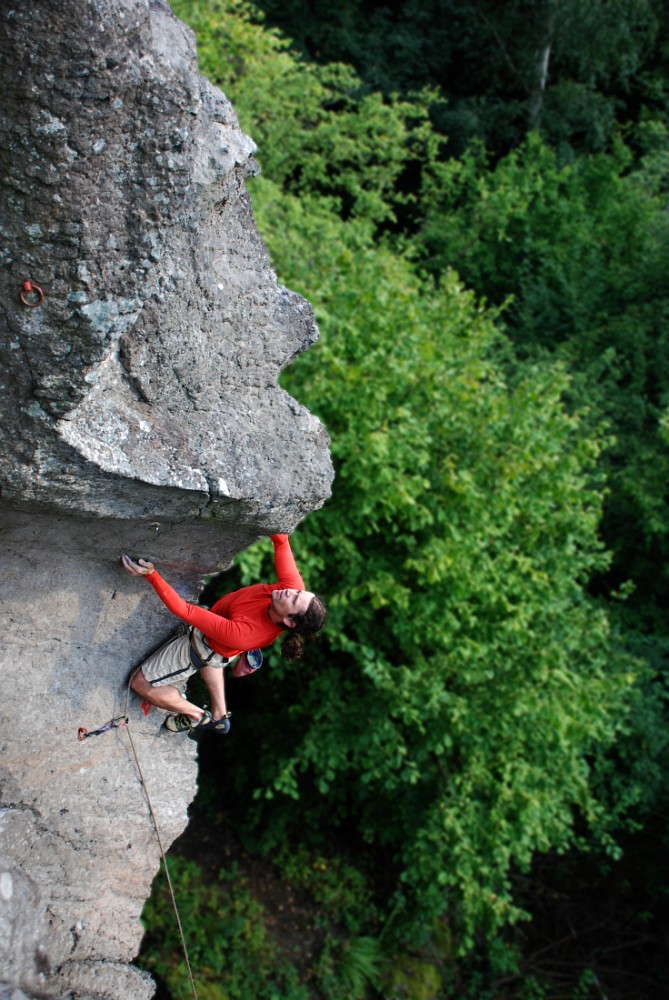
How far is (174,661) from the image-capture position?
3982mm

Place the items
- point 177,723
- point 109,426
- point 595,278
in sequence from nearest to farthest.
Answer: point 109,426, point 177,723, point 595,278

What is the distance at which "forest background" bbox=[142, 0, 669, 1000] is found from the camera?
736 cm

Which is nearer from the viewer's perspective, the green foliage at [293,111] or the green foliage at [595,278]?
the green foliage at [595,278]

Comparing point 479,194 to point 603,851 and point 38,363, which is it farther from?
point 38,363

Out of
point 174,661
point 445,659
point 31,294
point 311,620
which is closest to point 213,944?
point 445,659

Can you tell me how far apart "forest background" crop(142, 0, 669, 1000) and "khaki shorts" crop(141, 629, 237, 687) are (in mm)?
Result: 2614

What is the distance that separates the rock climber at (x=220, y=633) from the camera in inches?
145

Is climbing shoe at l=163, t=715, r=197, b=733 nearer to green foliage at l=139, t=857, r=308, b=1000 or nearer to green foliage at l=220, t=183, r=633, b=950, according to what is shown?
green foliage at l=220, t=183, r=633, b=950

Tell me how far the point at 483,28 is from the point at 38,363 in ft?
54.4

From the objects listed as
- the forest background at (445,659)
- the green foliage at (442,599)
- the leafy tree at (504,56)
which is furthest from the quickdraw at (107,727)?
the leafy tree at (504,56)

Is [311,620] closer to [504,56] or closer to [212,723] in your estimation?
[212,723]

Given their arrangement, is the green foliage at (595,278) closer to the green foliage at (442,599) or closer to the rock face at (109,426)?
the green foliage at (442,599)

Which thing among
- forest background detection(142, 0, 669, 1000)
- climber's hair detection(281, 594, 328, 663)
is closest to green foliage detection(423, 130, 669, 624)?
forest background detection(142, 0, 669, 1000)

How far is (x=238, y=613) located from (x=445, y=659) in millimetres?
3930
